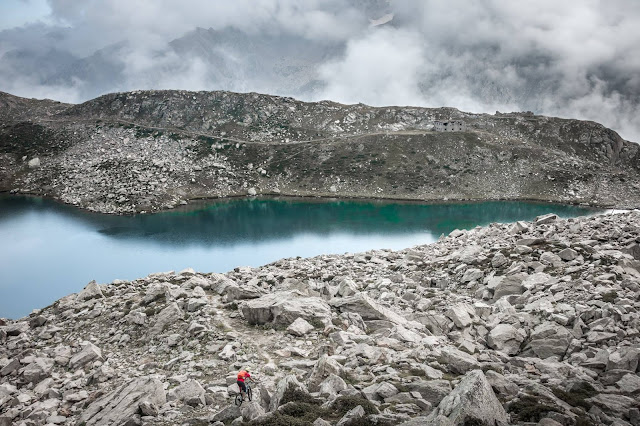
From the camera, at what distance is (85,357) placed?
60.1 ft

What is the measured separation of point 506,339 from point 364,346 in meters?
6.54

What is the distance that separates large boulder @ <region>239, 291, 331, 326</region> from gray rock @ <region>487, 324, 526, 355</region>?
780 cm

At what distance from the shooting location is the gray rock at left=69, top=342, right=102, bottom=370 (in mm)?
18125

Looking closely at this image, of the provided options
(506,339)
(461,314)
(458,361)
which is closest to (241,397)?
(458,361)

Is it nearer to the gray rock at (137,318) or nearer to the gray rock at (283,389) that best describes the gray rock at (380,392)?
the gray rock at (283,389)

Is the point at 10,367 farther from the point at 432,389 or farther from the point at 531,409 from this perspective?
the point at 531,409

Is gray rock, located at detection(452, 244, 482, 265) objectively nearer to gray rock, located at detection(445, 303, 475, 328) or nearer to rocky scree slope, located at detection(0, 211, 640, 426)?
rocky scree slope, located at detection(0, 211, 640, 426)

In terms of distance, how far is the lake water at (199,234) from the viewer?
5400 cm

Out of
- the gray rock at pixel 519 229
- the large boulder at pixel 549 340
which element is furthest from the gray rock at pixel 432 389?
the gray rock at pixel 519 229

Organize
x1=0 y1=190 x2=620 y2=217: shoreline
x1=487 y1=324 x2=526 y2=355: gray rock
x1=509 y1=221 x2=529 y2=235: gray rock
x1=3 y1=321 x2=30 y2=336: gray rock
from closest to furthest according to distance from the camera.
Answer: x1=487 y1=324 x2=526 y2=355: gray rock
x1=3 y1=321 x2=30 y2=336: gray rock
x1=509 y1=221 x2=529 y2=235: gray rock
x1=0 y1=190 x2=620 y2=217: shoreline

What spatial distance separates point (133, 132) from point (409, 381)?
139467mm

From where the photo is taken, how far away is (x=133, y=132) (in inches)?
5182

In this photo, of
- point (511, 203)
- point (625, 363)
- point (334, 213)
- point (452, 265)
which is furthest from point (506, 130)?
point (625, 363)

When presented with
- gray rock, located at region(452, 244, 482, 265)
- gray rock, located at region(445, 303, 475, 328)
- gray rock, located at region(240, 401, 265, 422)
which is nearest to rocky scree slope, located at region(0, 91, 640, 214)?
gray rock, located at region(452, 244, 482, 265)
